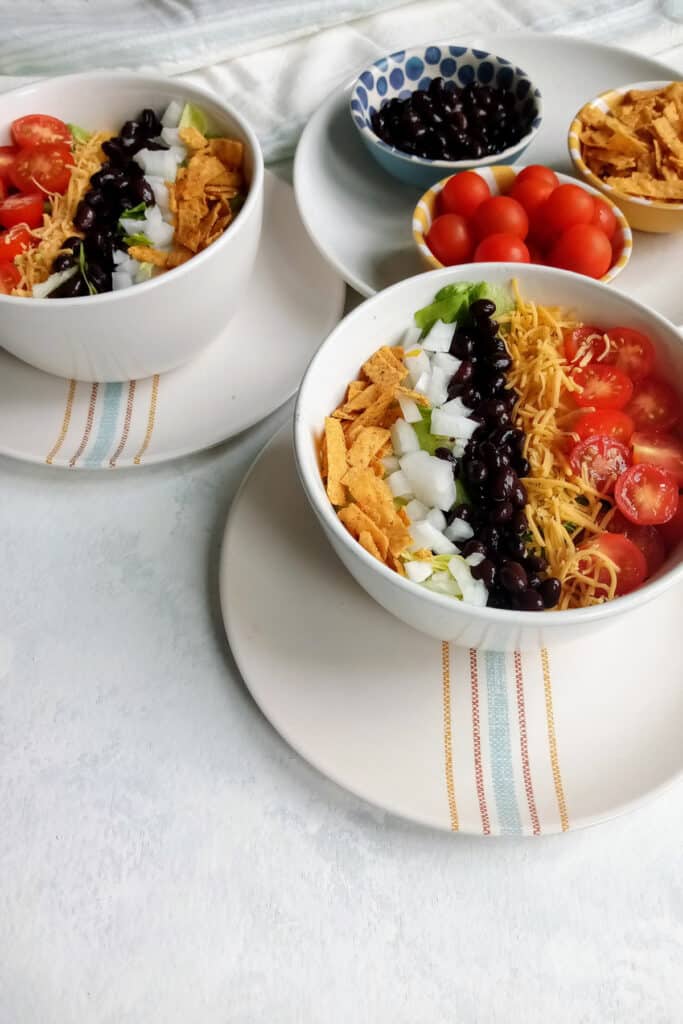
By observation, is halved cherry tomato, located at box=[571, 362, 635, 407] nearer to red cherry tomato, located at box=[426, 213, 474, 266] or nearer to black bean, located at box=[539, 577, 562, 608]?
black bean, located at box=[539, 577, 562, 608]

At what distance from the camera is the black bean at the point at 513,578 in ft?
3.60

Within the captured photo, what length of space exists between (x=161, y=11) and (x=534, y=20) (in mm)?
862

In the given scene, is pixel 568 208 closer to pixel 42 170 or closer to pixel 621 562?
pixel 621 562

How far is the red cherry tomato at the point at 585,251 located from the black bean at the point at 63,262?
0.84 meters

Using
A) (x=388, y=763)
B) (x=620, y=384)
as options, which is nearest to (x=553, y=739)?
(x=388, y=763)

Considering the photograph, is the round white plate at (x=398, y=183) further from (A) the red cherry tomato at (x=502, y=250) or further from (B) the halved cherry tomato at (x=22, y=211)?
(B) the halved cherry tomato at (x=22, y=211)

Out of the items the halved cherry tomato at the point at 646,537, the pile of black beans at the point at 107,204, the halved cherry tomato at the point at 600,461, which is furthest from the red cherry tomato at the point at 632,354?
the pile of black beans at the point at 107,204

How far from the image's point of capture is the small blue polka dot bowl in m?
1.72

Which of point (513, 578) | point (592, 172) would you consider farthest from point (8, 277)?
point (592, 172)

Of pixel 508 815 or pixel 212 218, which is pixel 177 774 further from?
pixel 212 218

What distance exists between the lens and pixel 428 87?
74.5 inches

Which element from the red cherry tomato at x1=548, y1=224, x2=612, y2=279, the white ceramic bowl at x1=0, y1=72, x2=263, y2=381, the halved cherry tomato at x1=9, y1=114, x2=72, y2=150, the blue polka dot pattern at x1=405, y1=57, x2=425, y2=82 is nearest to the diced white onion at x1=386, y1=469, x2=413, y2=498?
the white ceramic bowl at x1=0, y1=72, x2=263, y2=381

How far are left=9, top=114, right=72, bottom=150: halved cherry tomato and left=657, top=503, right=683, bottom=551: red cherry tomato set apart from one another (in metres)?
1.27

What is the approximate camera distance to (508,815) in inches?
42.9
